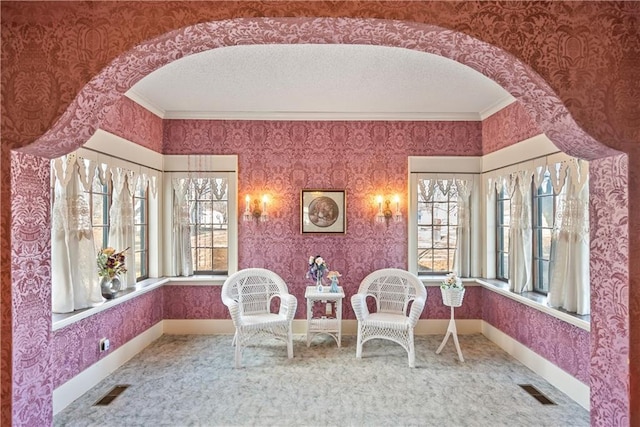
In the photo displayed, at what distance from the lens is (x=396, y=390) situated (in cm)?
325

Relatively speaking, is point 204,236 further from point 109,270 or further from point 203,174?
point 109,270

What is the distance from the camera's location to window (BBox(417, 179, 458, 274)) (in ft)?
16.4

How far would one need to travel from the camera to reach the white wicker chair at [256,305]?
3895mm

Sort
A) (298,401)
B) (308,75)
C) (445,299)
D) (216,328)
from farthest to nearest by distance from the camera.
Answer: (216,328), (445,299), (308,75), (298,401)

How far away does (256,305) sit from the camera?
4.45 metres

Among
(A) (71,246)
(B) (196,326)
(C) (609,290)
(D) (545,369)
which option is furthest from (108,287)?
(D) (545,369)

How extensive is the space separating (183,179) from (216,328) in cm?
212

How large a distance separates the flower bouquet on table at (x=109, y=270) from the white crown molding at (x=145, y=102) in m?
1.78

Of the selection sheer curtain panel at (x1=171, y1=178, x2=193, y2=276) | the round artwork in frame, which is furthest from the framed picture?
sheer curtain panel at (x1=171, y1=178, x2=193, y2=276)

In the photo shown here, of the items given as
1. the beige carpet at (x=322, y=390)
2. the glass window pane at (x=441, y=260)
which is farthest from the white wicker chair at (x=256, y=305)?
the glass window pane at (x=441, y=260)

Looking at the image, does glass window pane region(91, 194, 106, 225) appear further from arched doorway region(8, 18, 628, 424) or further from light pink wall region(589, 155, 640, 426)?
light pink wall region(589, 155, 640, 426)

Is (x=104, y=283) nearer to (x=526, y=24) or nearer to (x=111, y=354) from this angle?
(x=111, y=354)

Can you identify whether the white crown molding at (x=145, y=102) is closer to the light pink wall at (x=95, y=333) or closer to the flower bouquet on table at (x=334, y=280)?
the light pink wall at (x=95, y=333)

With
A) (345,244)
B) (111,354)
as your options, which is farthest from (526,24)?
(111,354)
